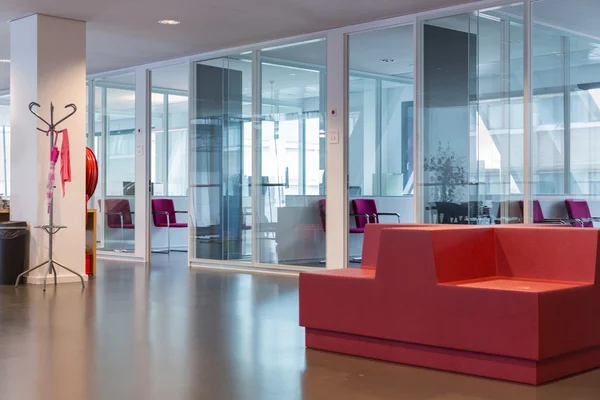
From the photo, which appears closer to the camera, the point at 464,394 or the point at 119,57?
the point at 464,394

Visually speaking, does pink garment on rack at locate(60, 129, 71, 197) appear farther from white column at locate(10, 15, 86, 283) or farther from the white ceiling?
the white ceiling

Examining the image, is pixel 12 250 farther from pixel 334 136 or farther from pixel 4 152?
pixel 4 152

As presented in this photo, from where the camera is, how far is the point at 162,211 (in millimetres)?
12977

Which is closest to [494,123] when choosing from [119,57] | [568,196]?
[568,196]

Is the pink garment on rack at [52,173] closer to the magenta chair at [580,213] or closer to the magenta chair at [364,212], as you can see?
the magenta chair at [364,212]

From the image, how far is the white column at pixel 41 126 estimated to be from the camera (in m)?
8.29

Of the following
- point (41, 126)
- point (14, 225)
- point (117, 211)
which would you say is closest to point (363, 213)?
point (117, 211)

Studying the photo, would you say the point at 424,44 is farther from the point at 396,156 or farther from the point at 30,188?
the point at 30,188

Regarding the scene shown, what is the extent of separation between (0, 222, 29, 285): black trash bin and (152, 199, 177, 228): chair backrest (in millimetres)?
4407

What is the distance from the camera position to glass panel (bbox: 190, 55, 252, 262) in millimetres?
10000

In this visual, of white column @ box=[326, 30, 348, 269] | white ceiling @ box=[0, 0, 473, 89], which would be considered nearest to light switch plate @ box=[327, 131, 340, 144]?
white column @ box=[326, 30, 348, 269]

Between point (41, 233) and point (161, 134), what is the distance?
5.76 metres

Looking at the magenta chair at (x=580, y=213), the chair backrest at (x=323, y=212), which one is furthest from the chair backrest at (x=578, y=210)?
the chair backrest at (x=323, y=212)

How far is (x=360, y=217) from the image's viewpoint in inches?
408
